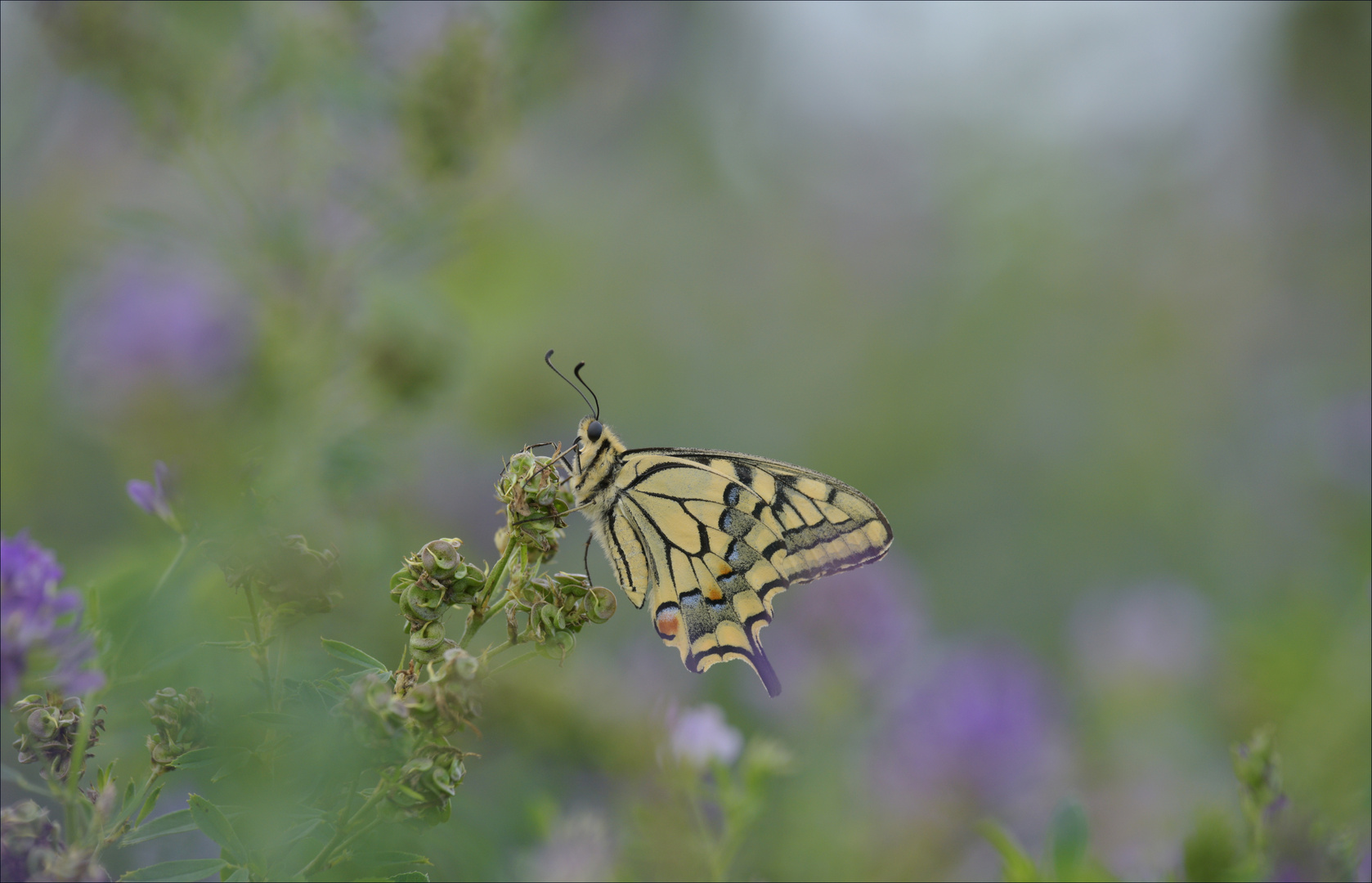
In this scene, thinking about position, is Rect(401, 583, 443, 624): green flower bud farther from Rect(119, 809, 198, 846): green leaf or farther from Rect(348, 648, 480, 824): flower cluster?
Rect(119, 809, 198, 846): green leaf

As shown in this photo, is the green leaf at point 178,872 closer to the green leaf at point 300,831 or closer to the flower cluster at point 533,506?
the green leaf at point 300,831

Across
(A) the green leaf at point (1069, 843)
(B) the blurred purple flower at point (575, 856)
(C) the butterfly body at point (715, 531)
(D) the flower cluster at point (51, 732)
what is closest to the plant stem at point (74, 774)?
(D) the flower cluster at point (51, 732)

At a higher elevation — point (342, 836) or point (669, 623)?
point (669, 623)

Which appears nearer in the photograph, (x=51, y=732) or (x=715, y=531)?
(x=51, y=732)

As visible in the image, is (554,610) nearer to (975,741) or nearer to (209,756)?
(209,756)

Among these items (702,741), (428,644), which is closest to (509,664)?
(428,644)

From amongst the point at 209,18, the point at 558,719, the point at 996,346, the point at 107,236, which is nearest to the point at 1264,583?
the point at 996,346

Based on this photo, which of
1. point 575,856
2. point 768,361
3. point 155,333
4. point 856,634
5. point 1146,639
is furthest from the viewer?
point 768,361
